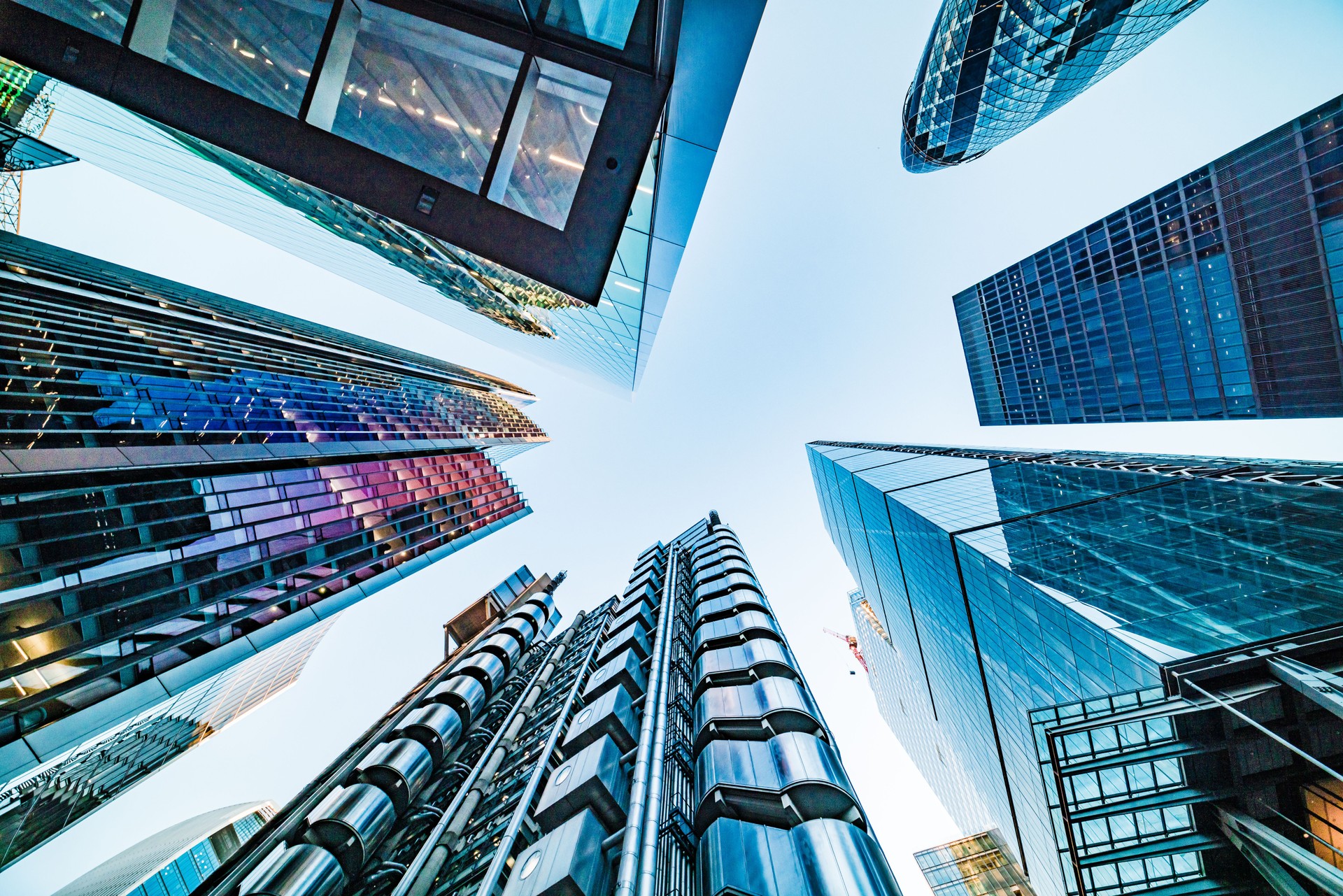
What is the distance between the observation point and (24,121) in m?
31.6

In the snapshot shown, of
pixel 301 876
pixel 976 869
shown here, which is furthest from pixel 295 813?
pixel 976 869

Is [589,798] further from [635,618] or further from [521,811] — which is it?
[635,618]

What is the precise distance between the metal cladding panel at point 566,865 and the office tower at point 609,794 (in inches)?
1.8

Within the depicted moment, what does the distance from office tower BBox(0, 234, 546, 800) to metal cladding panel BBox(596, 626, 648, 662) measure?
15.0 metres

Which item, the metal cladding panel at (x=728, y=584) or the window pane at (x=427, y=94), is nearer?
the window pane at (x=427, y=94)

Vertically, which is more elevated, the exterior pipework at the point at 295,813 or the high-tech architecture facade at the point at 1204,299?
the high-tech architecture facade at the point at 1204,299

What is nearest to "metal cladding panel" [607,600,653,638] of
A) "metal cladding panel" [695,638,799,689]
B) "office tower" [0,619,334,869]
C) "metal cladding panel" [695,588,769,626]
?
"metal cladding panel" [695,588,769,626]

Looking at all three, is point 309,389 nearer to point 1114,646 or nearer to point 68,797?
point 68,797

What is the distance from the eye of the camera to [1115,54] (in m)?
47.4

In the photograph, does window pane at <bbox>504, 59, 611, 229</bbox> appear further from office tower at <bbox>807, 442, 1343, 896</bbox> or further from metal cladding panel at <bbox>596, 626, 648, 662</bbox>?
metal cladding panel at <bbox>596, 626, 648, 662</bbox>

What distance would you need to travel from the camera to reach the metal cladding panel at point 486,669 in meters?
23.5

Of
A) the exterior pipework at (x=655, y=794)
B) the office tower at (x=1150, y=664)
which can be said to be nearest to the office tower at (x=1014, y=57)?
the office tower at (x=1150, y=664)

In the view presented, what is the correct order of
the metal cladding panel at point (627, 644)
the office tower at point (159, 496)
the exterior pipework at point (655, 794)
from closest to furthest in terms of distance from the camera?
the exterior pipework at point (655, 794)
the office tower at point (159, 496)
the metal cladding panel at point (627, 644)

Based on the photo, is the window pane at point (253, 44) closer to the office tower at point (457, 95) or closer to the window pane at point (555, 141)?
the office tower at point (457, 95)
